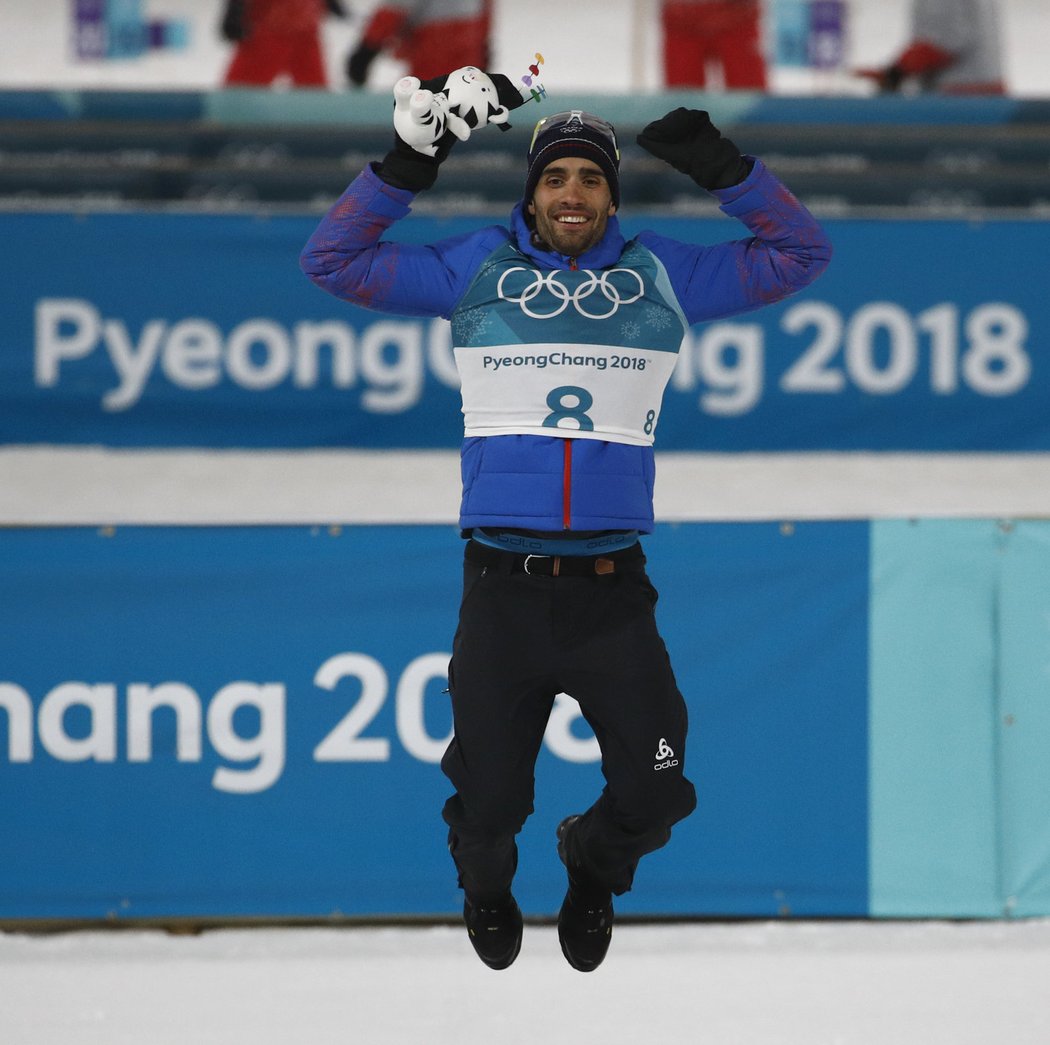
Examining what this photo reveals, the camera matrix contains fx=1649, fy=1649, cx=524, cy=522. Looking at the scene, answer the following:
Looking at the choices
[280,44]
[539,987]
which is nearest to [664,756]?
[539,987]

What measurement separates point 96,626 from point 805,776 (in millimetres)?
2171

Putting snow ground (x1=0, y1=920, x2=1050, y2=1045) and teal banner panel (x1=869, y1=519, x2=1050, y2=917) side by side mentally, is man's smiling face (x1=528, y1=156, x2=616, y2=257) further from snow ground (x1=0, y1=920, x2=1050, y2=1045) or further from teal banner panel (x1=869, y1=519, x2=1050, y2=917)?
snow ground (x1=0, y1=920, x2=1050, y2=1045)

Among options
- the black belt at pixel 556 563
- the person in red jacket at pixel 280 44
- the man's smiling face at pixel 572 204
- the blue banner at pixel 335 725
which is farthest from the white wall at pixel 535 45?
the black belt at pixel 556 563

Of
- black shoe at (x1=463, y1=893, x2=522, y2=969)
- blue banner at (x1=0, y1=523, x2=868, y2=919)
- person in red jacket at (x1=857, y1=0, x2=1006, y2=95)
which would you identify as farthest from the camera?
person in red jacket at (x1=857, y1=0, x2=1006, y2=95)

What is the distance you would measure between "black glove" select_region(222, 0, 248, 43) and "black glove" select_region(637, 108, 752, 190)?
7202 millimetres

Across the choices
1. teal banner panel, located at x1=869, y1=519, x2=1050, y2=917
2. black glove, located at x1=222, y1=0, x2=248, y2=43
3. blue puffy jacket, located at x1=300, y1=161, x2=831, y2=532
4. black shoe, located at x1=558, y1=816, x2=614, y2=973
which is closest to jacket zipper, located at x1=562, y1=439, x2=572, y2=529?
blue puffy jacket, located at x1=300, y1=161, x2=831, y2=532

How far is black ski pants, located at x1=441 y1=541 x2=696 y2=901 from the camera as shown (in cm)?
381

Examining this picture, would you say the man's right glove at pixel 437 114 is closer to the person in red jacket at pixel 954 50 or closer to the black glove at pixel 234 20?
the black glove at pixel 234 20

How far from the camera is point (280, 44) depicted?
10609 millimetres

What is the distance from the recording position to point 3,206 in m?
8.58

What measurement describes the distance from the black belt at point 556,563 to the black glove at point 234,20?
7328 millimetres

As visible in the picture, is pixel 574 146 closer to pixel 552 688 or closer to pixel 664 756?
pixel 552 688

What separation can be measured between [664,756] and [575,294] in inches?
43.3

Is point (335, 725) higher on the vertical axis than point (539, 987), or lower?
higher
